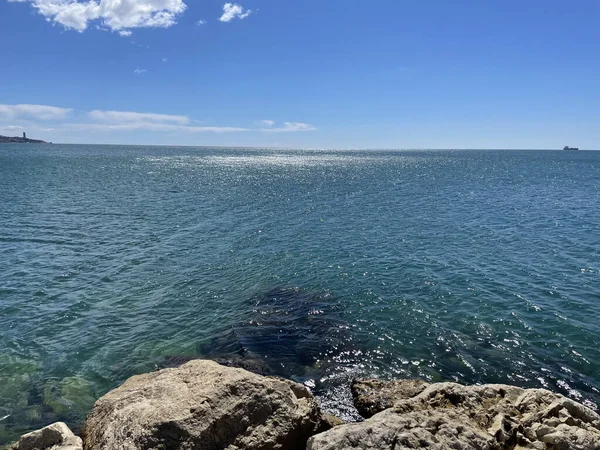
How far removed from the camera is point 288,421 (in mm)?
10055

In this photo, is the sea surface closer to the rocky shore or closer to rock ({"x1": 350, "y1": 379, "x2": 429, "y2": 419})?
rock ({"x1": 350, "y1": 379, "x2": 429, "y2": 419})

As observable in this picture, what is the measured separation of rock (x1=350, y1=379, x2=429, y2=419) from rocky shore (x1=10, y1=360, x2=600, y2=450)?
2.20 meters

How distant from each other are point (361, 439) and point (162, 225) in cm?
3782

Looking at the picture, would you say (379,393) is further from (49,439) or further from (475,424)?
(49,439)

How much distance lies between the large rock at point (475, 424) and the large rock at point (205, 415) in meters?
1.46

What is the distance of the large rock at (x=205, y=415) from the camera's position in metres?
9.10

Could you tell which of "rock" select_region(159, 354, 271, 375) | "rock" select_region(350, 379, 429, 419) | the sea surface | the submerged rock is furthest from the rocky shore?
the submerged rock

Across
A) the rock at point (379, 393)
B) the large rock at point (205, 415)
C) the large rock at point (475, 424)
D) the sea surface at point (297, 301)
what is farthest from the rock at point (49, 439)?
the rock at point (379, 393)

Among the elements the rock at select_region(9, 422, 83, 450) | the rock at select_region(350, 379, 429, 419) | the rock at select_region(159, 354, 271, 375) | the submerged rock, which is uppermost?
the rock at select_region(9, 422, 83, 450)

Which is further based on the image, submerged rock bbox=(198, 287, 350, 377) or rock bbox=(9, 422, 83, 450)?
submerged rock bbox=(198, 287, 350, 377)

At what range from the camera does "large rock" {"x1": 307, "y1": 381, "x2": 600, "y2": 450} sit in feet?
28.0

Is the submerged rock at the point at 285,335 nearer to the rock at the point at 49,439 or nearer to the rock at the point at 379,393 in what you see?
the rock at the point at 379,393

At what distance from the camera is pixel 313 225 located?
142ft

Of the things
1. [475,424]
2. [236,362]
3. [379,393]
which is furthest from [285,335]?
[475,424]
